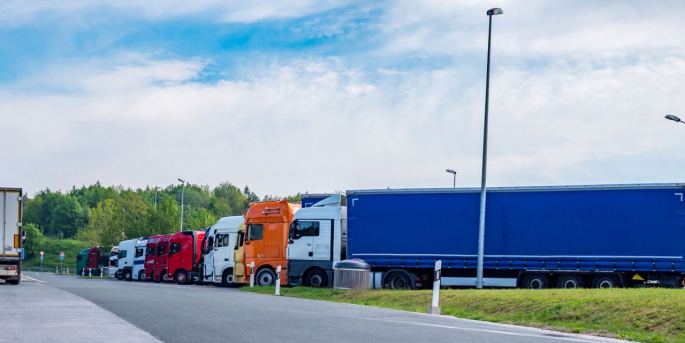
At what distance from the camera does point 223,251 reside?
37.9 meters

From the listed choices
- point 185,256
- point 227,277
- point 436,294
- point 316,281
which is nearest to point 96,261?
point 185,256

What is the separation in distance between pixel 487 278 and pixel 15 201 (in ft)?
53.8

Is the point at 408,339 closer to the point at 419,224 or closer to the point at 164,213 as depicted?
the point at 419,224

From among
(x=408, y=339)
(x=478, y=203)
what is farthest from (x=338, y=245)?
(x=408, y=339)

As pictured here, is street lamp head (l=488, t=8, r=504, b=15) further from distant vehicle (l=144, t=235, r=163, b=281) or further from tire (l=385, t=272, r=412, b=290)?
distant vehicle (l=144, t=235, r=163, b=281)

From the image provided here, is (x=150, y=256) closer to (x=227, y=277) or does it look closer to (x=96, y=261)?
(x=227, y=277)

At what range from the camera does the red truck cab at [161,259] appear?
47.0 m

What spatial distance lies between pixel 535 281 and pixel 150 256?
28.6 metres

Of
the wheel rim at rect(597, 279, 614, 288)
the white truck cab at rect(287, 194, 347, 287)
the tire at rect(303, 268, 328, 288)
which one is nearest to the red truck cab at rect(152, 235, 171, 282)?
the white truck cab at rect(287, 194, 347, 287)

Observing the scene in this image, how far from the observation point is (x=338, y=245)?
30.1 meters

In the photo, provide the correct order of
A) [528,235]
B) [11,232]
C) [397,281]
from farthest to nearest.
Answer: [11,232], [397,281], [528,235]

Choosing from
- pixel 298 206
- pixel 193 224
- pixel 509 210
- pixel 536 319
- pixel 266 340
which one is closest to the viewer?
pixel 266 340

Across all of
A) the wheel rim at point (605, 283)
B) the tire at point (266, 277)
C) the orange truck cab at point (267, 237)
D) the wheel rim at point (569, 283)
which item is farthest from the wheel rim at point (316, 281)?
the wheel rim at point (605, 283)

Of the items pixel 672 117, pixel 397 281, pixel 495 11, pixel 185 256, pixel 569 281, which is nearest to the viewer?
pixel 569 281
